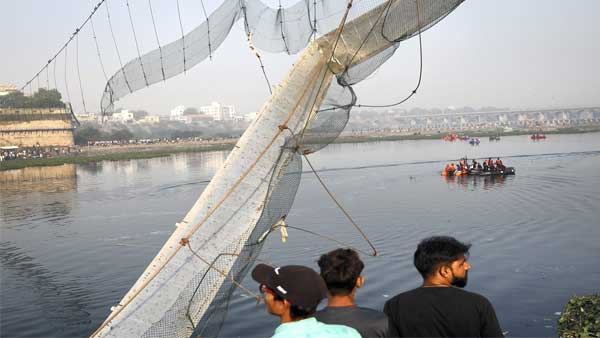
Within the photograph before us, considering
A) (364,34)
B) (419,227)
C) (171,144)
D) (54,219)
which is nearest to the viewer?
(364,34)

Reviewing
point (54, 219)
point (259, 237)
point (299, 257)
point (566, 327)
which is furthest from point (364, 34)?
point (54, 219)

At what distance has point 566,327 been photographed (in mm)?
6277

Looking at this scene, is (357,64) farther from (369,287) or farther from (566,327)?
(369,287)

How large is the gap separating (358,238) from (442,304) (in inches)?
690

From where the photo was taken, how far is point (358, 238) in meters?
20.8

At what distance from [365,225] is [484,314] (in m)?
20.5

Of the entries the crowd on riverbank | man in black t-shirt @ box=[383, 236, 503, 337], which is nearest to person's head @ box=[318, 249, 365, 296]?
man in black t-shirt @ box=[383, 236, 503, 337]

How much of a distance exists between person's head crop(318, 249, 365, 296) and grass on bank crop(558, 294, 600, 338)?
3.63 metres

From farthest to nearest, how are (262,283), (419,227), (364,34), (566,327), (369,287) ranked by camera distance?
(419,227) < (369,287) < (566,327) < (364,34) < (262,283)

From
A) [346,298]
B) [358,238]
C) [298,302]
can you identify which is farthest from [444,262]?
[358,238]

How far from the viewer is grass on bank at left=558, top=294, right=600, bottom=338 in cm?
597

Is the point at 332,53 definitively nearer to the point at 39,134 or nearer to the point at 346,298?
the point at 346,298

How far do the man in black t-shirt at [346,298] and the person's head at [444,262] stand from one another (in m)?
0.42

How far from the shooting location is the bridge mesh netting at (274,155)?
5.17 m
